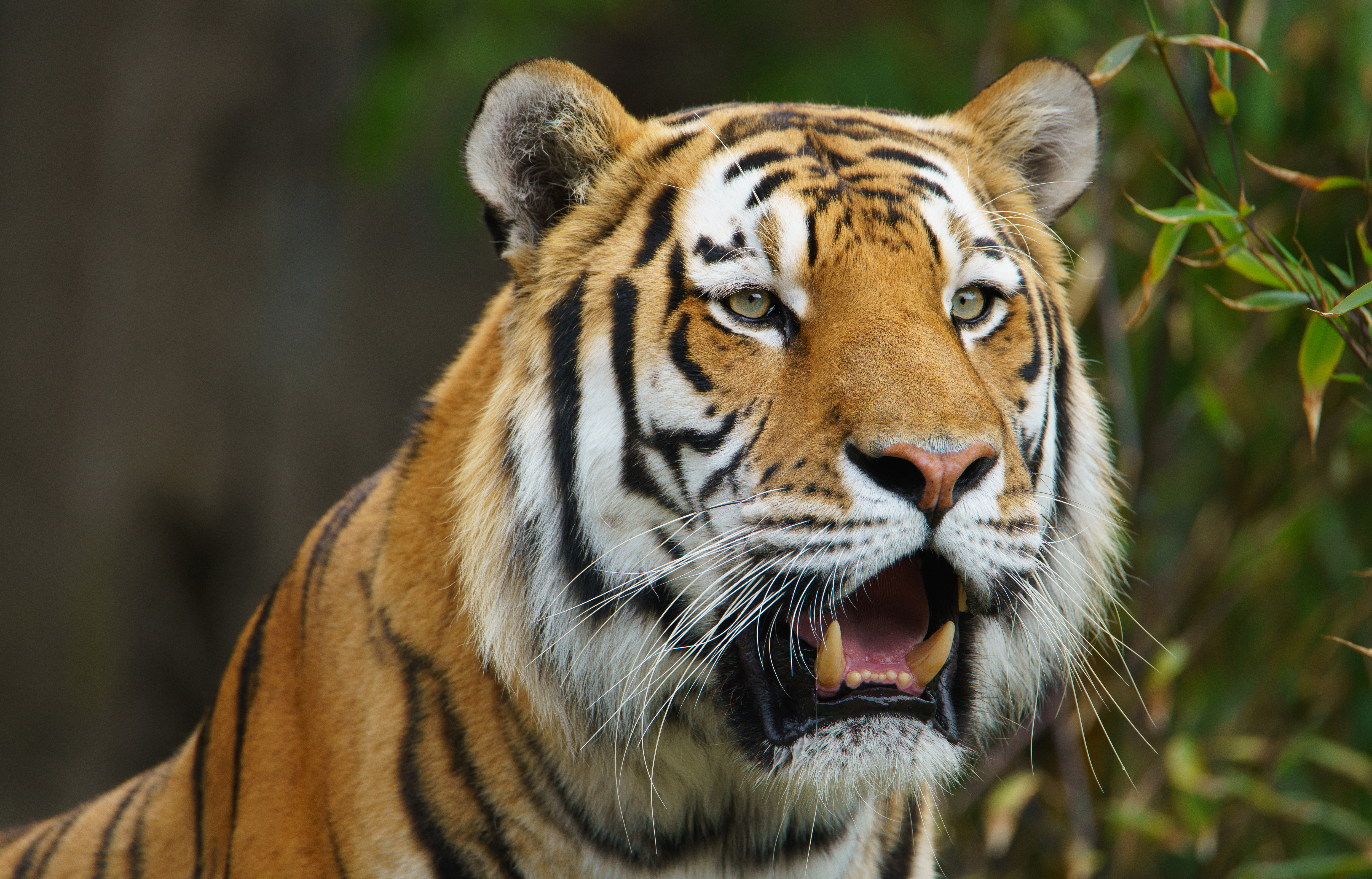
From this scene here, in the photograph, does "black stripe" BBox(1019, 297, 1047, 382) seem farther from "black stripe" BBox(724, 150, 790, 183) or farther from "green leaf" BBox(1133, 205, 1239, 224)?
"black stripe" BBox(724, 150, 790, 183)

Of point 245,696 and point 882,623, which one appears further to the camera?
point 245,696

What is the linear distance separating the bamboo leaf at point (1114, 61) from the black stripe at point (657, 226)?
1.99 ft

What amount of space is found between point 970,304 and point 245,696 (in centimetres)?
108

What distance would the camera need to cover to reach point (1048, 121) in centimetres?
173

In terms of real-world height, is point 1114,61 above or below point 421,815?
above

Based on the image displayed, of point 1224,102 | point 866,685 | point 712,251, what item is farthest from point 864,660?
point 1224,102

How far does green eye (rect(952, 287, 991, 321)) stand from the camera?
1.48 meters

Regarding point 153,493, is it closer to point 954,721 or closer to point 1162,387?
point 1162,387

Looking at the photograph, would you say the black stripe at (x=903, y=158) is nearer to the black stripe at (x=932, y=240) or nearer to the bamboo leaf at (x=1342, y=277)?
the black stripe at (x=932, y=240)

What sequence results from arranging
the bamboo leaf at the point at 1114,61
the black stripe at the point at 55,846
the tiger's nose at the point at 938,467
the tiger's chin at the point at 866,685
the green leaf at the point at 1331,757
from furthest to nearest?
1. the green leaf at the point at 1331,757
2. the black stripe at the point at 55,846
3. the bamboo leaf at the point at 1114,61
4. the tiger's chin at the point at 866,685
5. the tiger's nose at the point at 938,467

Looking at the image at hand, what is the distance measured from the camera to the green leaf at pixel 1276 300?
1.59 m

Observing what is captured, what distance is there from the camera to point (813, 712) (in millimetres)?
1348

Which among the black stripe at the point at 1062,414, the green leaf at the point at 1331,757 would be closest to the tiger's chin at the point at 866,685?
the black stripe at the point at 1062,414

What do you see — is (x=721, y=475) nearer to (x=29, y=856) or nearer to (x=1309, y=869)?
(x=29, y=856)
